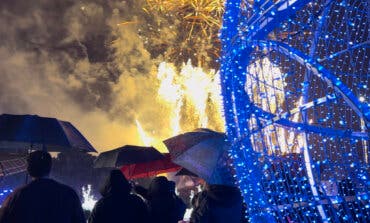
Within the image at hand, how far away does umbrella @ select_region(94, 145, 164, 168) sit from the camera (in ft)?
25.7

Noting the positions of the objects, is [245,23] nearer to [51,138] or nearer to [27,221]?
[27,221]

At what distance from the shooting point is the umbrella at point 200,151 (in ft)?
17.3

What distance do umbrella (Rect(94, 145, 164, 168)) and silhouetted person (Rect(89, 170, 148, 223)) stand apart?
3746 millimetres

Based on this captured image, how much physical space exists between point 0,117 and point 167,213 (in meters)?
2.93

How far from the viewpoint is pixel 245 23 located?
126 inches

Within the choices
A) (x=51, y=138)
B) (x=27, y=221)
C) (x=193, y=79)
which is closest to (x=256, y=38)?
(x=27, y=221)

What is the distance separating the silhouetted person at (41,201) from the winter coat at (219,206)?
117 cm

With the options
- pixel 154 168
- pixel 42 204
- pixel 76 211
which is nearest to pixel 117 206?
pixel 76 211

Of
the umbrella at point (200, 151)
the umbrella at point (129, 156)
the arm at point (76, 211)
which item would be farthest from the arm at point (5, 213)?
the umbrella at point (129, 156)

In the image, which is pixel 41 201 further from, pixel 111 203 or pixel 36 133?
pixel 36 133

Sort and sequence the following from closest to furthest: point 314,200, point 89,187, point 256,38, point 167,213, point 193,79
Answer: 1. point 314,200
2. point 256,38
3. point 167,213
4. point 193,79
5. point 89,187

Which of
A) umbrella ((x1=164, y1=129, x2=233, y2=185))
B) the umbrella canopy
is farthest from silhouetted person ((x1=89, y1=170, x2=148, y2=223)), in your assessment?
the umbrella canopy

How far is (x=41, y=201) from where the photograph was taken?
345 cm

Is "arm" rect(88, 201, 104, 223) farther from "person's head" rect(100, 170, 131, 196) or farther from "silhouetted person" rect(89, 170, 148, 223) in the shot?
"person's head" rect(100, 170, 131, 196)
